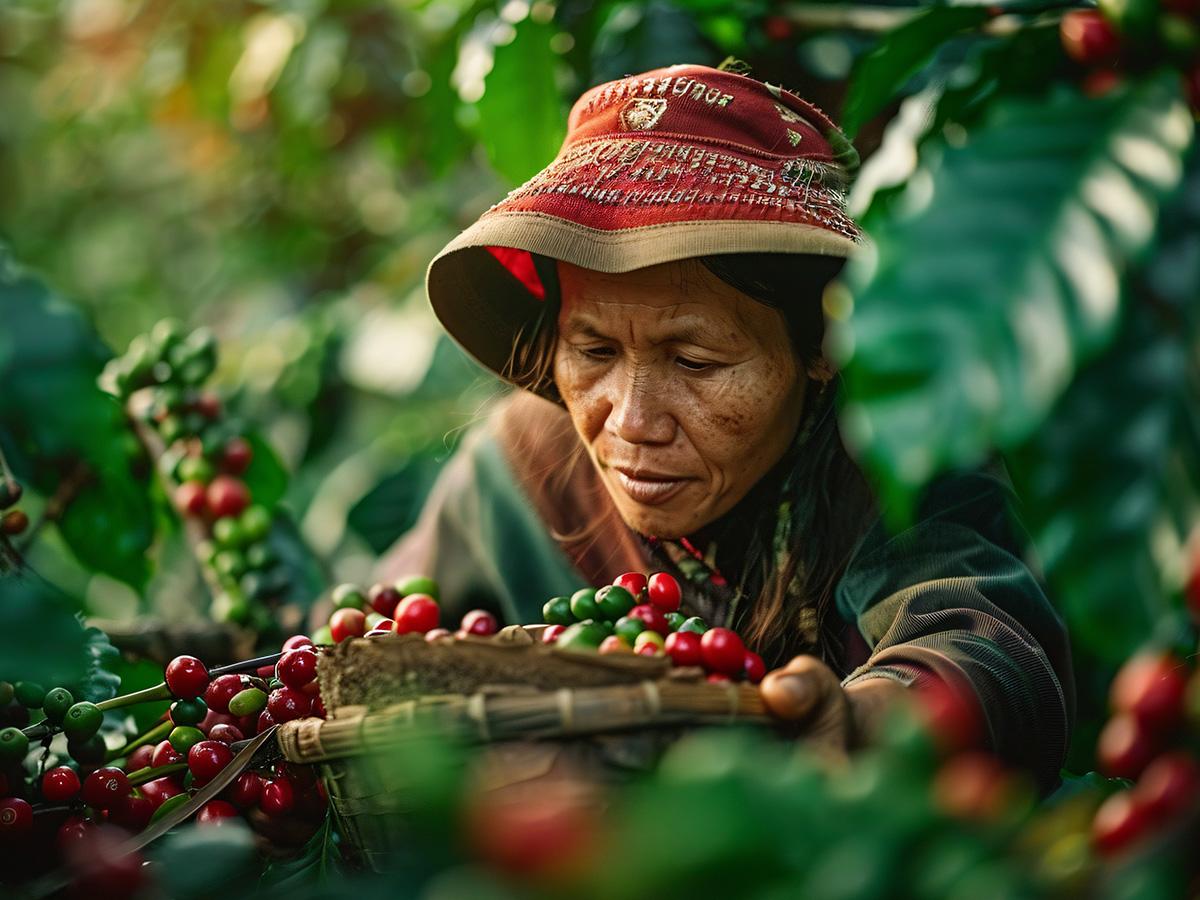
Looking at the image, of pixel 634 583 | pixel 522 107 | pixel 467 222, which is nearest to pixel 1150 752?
pixel 634 583

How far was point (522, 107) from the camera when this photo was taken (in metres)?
1.92

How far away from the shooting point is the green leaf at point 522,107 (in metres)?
1.91

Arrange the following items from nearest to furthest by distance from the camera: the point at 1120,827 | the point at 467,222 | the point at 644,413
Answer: the point at 1120,827 < the point at 644,413 < the point at 467,222

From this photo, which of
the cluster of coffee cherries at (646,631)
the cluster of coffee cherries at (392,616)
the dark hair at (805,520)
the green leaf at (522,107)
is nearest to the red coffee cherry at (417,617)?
the cluster of coffee cherries at (392,616)

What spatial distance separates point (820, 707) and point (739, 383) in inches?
20.2

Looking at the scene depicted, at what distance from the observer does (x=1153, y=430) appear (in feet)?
2.45

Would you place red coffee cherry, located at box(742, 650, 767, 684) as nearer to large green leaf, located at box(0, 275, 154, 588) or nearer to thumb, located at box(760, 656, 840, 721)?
thumb, located at box(760, 656, 840, 721)

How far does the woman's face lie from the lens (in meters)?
1.33

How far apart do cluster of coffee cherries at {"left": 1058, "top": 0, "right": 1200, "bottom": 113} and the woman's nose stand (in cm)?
55

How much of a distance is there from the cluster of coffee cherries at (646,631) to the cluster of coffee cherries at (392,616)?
0.26 feet

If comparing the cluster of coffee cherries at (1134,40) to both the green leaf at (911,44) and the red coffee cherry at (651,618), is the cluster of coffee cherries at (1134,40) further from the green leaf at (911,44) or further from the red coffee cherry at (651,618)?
the red coffee cherry at (651,618)

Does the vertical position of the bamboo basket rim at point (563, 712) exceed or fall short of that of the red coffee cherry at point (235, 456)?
it exceeds it

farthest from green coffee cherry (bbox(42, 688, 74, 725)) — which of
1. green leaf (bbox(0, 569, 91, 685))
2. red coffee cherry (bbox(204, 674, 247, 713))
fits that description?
green leaf (bbox(0, 569, 91, 685))

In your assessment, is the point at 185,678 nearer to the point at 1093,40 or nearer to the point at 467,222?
the point at 1093,40
